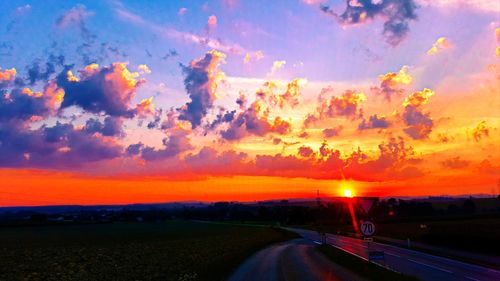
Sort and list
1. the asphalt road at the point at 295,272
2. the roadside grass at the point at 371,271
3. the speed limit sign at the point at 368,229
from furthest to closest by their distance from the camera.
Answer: the asphalt road at the point at 295,272, the speed limit sign at the point at 368,229, the roadside grass at the point at 371,271

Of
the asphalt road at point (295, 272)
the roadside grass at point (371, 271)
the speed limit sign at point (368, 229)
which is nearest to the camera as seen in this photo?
the roadside grass at point (371, 271)

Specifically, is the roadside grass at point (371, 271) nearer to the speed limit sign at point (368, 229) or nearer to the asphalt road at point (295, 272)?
the asphalt road at point (295, 272)

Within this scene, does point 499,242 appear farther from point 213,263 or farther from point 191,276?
point 191,276

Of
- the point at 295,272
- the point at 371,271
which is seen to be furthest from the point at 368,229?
the point at 295,272

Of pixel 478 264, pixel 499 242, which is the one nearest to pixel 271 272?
pixel 478 264


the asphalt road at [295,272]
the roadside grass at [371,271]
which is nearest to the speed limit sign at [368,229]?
the roadside grass at [371,271]

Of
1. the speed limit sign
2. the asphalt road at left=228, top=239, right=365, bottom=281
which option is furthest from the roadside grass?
the speed limit sign

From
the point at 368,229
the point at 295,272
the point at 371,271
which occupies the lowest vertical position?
the point at 295,272

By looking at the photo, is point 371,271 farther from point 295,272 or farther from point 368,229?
point 295,272

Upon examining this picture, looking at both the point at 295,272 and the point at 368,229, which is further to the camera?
the point at 295,272

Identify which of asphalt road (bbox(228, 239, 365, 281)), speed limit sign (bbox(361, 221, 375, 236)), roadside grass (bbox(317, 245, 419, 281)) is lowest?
asphalt road (bbox(228, 239, 365, 281))

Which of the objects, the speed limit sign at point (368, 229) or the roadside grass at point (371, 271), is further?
the speed limit sign at point (368, 229)

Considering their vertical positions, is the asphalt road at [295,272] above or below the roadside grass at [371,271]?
below

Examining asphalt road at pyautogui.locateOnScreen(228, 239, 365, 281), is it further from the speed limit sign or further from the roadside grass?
the speed limit sign
